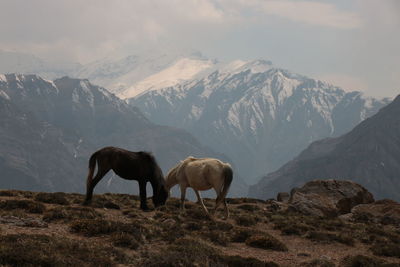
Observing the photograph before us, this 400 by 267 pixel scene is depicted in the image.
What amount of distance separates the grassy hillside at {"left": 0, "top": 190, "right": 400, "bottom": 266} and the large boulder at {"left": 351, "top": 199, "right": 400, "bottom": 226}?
7425 millimetres

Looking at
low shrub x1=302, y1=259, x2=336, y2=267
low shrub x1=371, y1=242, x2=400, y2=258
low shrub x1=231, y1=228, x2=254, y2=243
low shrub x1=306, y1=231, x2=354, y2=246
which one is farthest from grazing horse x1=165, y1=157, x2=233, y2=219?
low shrub x1=302, y1=259, x2=336, y2=267

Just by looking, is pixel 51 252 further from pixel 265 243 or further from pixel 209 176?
pixel 209 176

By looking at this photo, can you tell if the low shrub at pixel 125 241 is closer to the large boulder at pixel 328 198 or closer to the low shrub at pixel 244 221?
the low shrub at pixel 244 221

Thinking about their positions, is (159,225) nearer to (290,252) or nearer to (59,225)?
(59,225)

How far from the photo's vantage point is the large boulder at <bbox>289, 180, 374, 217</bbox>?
120 feet

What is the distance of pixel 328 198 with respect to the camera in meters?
42.9

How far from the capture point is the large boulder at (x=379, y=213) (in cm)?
3572

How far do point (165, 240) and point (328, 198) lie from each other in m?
27.1

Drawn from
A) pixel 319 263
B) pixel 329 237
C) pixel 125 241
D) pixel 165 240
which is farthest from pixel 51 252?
pixel 329 237

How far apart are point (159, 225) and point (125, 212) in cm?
431

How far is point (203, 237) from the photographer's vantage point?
2055cm

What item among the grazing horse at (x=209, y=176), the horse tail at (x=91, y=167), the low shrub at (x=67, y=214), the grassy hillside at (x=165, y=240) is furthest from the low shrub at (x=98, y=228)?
the grazing horse at (x=209, y=176)

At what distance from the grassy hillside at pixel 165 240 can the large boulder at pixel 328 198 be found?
7.32m

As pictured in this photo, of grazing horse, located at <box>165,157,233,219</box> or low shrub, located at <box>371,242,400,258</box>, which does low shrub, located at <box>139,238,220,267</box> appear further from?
low shrub, located at <box>371,242,400,258</box>
